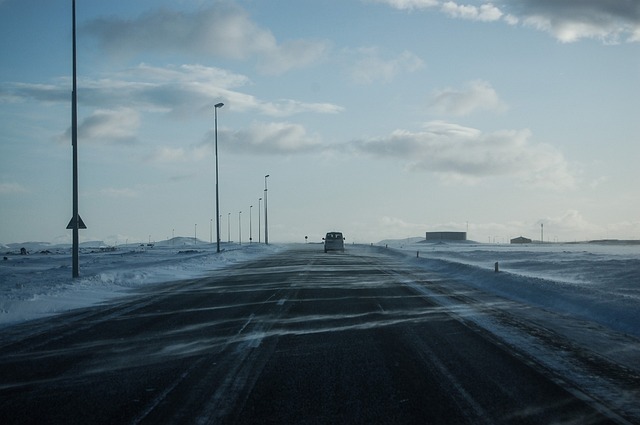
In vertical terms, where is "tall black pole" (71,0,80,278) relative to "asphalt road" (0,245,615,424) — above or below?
above

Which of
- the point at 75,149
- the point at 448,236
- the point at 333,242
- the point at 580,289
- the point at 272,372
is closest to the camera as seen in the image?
the point at 272,372

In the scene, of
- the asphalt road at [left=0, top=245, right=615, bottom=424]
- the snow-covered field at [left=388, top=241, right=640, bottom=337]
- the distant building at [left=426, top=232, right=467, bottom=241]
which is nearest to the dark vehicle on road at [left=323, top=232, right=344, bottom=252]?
the snow-covered field at [left=388, top=241, right=640, bottom=337]

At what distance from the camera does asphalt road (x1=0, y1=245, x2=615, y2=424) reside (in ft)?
20.8

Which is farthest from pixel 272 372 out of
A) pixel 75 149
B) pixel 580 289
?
pixel 75 149

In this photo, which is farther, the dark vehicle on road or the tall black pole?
the dark vehicle on road

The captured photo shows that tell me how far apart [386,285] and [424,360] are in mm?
14337

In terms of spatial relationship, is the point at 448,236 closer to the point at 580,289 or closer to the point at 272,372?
the point at 580,289

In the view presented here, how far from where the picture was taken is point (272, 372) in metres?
8.23

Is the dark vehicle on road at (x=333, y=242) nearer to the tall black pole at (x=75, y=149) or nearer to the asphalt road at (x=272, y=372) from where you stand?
the tall black pole at (x=75, y=149)

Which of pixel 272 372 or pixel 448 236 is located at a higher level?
pixel 448 236

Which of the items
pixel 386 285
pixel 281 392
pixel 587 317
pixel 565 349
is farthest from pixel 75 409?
pixel 386 285

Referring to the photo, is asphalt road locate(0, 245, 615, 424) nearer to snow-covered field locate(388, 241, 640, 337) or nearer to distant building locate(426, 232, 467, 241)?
snow-covered field locate(388, 241, 640, 337)

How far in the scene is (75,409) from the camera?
6508 millimetres

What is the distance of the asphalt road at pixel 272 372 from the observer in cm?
634
